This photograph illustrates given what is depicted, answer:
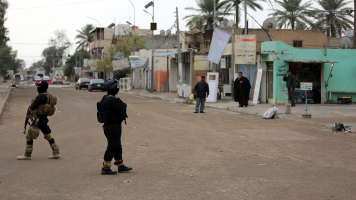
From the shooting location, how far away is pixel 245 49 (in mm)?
26969

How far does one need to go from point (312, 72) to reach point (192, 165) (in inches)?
816

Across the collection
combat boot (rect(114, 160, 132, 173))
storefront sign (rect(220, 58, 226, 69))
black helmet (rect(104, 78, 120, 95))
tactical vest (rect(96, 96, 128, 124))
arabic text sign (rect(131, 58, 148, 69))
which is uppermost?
arabic text sign (rect(131, 58, 148, 69))

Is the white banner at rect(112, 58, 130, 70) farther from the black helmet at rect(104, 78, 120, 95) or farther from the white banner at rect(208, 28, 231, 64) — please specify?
the black helmet at rect(104, 78, 120, 95)

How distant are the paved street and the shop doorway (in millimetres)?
12322

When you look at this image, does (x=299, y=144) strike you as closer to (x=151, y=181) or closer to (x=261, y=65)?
(x=151, y=181)

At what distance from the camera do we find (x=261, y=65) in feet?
91.1

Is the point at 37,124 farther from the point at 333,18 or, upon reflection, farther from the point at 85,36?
the point at 85,36

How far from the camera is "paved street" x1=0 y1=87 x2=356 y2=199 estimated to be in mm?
6504

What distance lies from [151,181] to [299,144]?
18.3 ft

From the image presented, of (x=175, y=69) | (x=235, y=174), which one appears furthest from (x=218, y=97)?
(x=235, y=174)

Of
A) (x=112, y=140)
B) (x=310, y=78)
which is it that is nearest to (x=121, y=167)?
(x=112, y=140)

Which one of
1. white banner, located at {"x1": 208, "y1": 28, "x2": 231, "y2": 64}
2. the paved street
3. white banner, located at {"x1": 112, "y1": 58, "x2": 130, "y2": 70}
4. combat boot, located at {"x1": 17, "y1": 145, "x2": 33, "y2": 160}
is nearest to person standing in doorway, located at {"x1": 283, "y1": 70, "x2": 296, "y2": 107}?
white banner, located at {"x1": 208, "y1": 28, "x2": 231, "y2": 64}

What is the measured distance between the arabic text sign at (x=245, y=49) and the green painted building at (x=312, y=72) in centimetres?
67

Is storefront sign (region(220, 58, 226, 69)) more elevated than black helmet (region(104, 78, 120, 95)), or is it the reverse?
storefront sign (region(220, 58, 226, 69))
